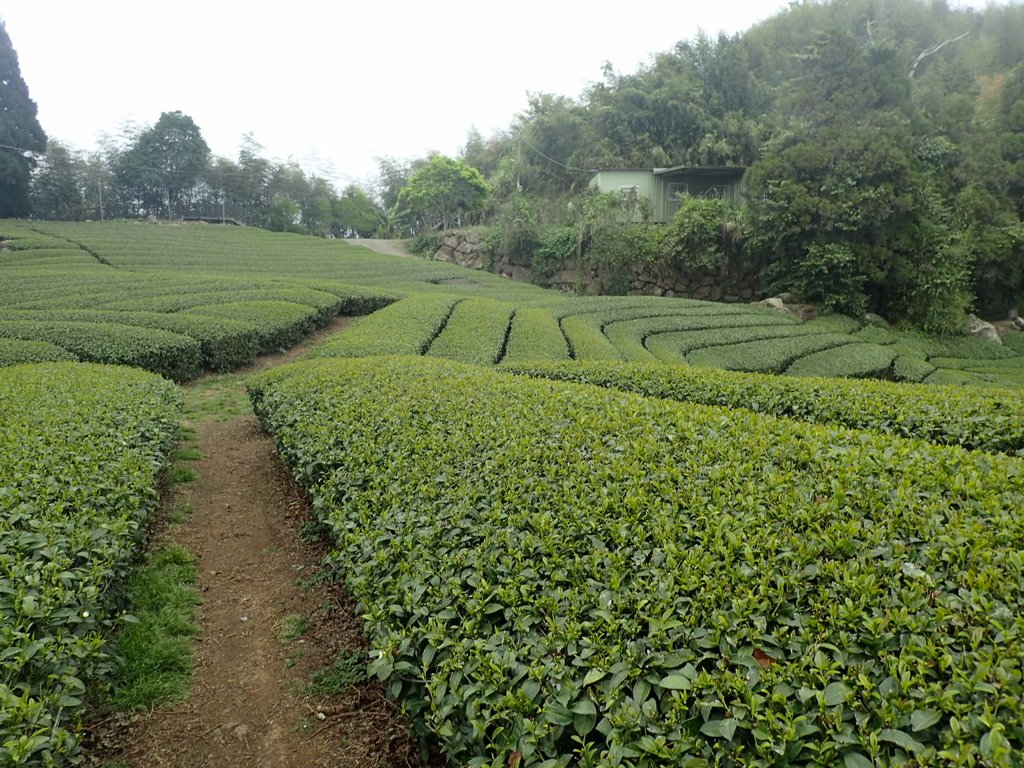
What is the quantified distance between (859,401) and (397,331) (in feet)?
30.0

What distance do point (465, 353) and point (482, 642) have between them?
9.33 meters

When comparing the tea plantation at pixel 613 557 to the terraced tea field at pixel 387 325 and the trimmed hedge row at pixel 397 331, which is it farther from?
the terraced tea field at pixel 387 325

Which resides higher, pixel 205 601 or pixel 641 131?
pixel 641 131

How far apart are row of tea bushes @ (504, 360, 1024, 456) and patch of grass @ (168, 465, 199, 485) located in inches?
190

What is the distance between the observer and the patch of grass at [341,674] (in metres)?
3.26

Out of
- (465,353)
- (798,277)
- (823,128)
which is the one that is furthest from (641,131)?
(465,353)

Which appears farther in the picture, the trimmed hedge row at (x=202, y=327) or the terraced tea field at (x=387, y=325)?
the trimmed hedge row at (x=202, y=327)

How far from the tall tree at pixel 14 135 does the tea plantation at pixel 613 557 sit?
3577cm

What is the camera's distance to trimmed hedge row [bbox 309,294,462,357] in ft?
34.9

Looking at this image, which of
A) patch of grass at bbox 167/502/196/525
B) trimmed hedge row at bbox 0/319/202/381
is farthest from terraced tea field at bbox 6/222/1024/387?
patch of grass at bbox 167/502/196/525

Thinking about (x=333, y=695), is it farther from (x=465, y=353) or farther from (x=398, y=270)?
(x=398, y=270)

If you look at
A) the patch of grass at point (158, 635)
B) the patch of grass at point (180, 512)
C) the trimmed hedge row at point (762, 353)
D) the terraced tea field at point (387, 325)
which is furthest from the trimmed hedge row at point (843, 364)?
the patch of grass at point (158, 635)

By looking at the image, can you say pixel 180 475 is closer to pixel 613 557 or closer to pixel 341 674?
pixel 341 674

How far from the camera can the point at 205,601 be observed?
13.5 feet
